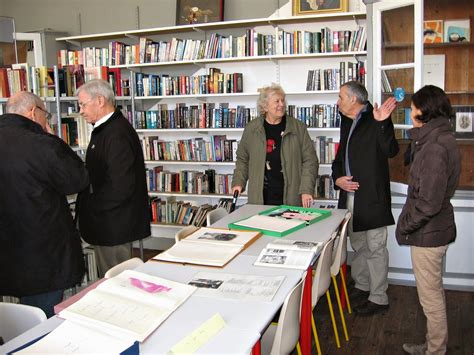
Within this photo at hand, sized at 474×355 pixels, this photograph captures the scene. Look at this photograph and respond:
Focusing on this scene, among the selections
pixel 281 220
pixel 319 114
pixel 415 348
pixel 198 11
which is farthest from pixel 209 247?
→ pixel 198 11

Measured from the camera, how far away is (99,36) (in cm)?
565

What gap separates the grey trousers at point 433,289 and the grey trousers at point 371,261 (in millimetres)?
819

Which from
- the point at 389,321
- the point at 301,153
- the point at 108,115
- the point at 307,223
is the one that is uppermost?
the point at 108,115

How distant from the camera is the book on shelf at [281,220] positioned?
9.52ft

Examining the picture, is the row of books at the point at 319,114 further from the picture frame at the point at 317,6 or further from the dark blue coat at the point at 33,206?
the dark blue coat at the point at 33,206

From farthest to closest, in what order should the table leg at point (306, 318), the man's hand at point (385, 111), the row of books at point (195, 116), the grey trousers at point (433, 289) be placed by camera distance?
the row of books at point (195, 116)
the man's hand at point (385, 111)
the grey trousers at point (433, 289)
the table leg at point (306, 318)

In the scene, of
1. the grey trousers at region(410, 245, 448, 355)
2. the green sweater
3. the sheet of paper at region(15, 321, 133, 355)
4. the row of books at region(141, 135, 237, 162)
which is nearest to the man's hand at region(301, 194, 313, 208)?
the green sweater

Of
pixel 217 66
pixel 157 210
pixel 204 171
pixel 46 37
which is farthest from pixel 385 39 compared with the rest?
pixel 46 37

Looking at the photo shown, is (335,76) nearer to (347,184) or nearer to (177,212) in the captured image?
(347,184)

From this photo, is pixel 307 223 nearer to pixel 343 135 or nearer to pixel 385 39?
pixel 343 135

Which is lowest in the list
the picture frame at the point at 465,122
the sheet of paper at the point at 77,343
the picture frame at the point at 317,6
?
the sheet of paper at the point at 77,343

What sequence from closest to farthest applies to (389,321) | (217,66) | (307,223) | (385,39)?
(307,223) → (389,321) → (385,39) → (217,66)

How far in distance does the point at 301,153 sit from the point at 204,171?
82.1 inches

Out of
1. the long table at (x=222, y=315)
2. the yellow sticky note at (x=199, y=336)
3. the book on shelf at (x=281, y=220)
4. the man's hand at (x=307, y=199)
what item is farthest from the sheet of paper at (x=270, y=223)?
the yellow sticky note at (x=199, y=336)
